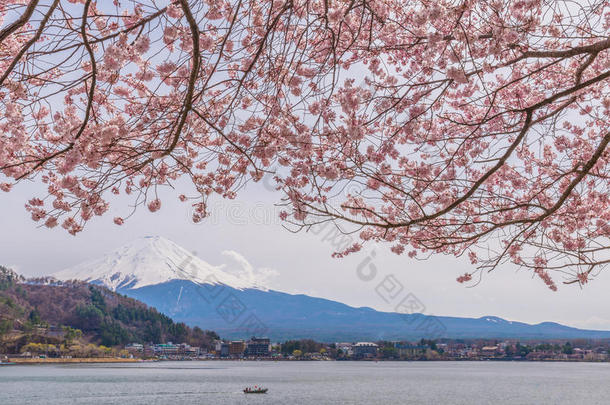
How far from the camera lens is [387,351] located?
117250 mm

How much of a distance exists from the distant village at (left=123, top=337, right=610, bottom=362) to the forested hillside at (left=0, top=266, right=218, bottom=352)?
4066mm

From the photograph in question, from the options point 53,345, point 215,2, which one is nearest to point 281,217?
point 215,2

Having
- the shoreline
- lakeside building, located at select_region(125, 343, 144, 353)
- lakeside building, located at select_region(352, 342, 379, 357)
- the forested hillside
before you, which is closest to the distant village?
lakeside building, located at select_region(352, 342, 379, 357)

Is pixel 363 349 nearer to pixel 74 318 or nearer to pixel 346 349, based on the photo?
pixel 346 349

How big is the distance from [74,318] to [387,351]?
204ft

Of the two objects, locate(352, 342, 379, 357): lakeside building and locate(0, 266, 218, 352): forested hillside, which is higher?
locate(0, 266, 218, 352): forested hillside

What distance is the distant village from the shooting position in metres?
115

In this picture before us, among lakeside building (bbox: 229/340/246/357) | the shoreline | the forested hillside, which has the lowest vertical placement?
the shoreline

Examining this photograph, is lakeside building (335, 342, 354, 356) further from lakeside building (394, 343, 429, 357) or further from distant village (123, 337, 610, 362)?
lakeside building (394, 343, 429, 357)

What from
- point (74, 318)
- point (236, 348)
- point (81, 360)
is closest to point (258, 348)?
point (236, 348)

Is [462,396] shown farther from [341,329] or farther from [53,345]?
[341,329]

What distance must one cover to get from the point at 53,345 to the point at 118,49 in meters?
104

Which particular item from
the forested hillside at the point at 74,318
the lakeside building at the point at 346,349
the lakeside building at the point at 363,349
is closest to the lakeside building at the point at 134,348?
the forested hillside at the point at 74,318

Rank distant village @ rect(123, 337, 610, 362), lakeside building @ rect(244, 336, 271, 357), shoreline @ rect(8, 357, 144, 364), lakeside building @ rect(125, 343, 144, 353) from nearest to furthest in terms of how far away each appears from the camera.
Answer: shoreline @ rect(8, 357, 144, 364)
lakeside building @ rect(125, 343, 144, 353)
distant village @ rect(123, 337, 610, 362)
lakeside building @ rect(244, 336, 271, 357)
